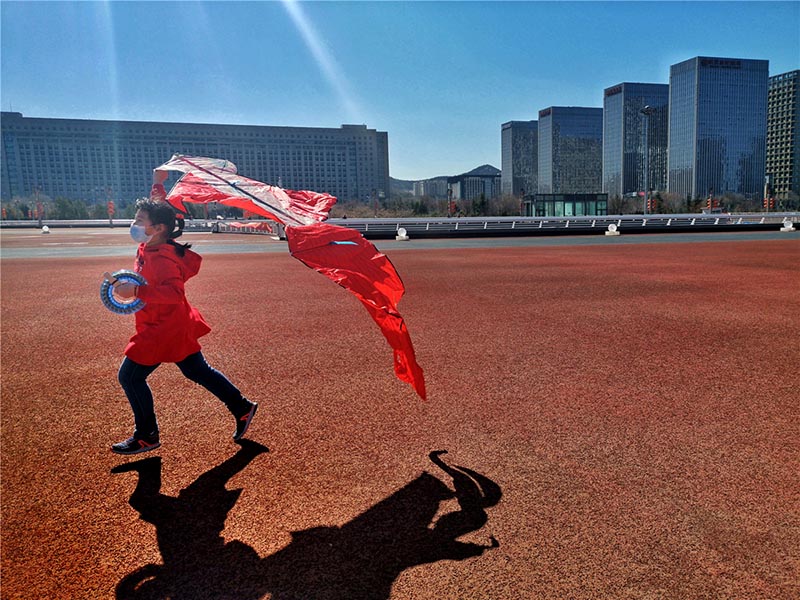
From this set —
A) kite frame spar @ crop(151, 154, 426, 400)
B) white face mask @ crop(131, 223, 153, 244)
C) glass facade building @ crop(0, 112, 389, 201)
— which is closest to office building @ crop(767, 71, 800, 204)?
glass facade building @ crop(0, 112, 389, 201)

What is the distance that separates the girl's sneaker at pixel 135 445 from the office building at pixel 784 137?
14004cm

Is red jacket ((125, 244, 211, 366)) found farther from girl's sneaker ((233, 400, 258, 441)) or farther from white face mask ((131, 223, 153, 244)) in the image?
girl's sneaker ((233, 400, 258, 441))

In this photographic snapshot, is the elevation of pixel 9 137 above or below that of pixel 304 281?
above

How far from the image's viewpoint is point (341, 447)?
4234 millimetres

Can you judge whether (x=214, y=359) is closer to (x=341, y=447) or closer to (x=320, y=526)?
(x=341, y=447)

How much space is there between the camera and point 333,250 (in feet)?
11.4

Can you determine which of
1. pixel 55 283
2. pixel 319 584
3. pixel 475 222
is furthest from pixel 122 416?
pixel 475 222

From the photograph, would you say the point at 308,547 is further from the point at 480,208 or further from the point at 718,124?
the point at 718,124

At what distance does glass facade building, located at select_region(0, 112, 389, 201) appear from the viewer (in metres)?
137

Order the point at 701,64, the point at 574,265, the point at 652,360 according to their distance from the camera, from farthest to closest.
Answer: the point at 701,64 → the point at 574,265 → the point at 652,360

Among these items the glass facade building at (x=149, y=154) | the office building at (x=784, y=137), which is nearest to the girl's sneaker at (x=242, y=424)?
the glass facade building at (x=149, y=154)

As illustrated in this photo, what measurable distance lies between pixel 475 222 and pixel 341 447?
34843mm

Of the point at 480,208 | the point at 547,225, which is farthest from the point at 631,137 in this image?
the point at 547,225

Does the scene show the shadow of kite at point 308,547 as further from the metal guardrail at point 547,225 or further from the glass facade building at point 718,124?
the glass facade building at point 718,124
